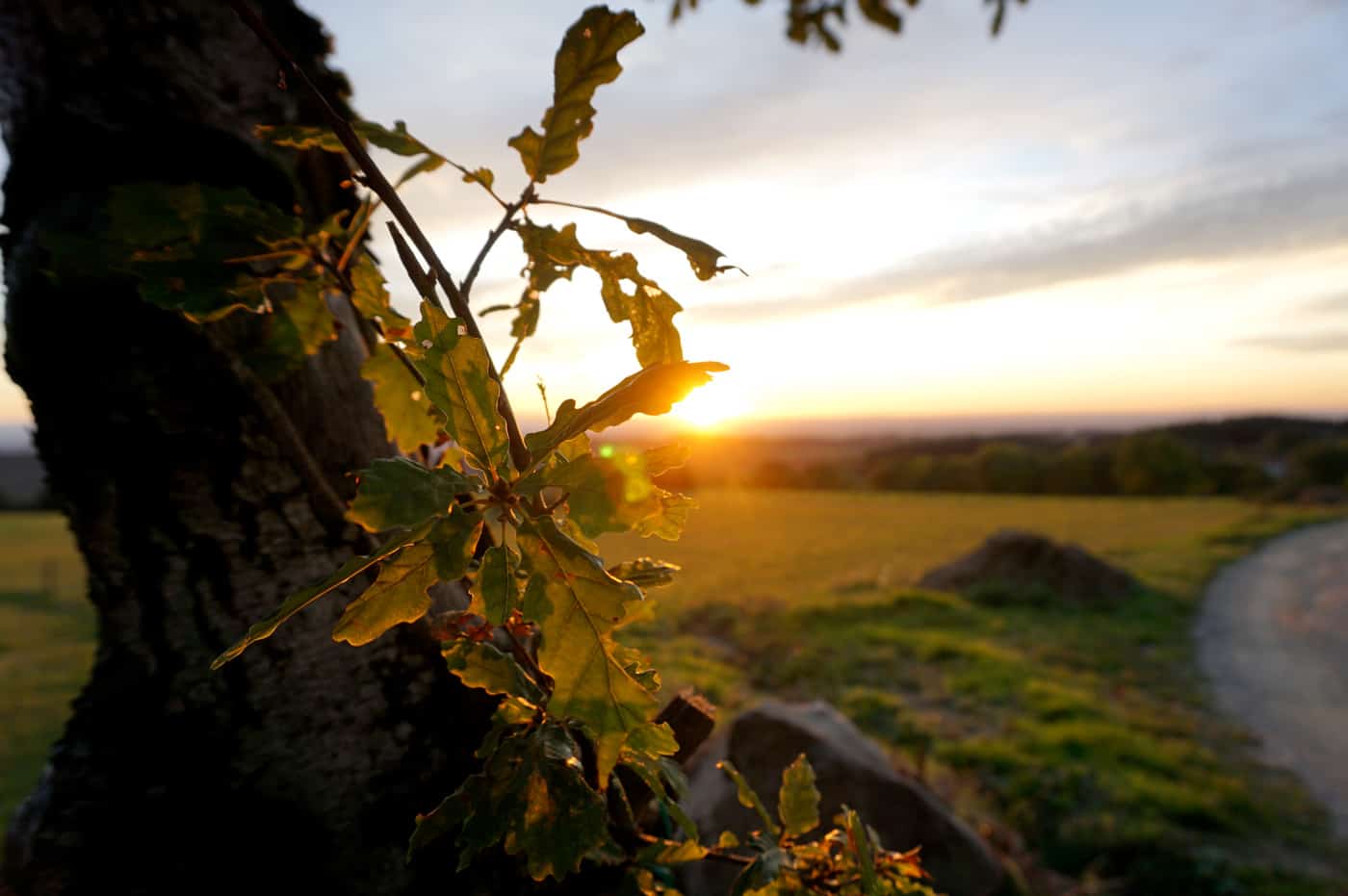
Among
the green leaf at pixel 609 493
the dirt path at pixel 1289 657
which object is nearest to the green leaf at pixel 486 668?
the green leaf at pixel 609 493

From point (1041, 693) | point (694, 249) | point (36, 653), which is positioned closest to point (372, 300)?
point (694, 249)

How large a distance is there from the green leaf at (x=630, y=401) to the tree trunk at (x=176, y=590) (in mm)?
676

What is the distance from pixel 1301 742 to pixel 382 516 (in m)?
8.90

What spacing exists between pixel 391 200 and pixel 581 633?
0.52m

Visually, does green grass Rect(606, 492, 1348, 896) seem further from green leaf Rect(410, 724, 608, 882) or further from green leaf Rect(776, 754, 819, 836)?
green leaf Rect(410, 724, 608, 882)

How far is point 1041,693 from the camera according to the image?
276 inches

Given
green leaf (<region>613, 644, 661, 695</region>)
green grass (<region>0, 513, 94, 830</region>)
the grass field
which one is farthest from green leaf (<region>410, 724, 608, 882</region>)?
the grass field

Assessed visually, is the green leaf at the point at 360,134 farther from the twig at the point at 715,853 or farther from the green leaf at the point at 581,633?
the twig at the point at 715,853

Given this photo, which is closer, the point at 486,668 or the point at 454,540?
the point at 454,540

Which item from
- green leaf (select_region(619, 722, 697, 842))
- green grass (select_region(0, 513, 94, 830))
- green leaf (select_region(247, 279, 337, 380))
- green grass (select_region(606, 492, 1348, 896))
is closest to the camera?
green leaf (select_region(619, 722, 697, 842))

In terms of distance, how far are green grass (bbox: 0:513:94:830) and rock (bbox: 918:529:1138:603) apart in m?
11.3

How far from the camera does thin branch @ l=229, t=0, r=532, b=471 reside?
761mm

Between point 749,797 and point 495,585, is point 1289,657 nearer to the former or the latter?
point 749,797

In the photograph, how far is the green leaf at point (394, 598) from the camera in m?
0.67
